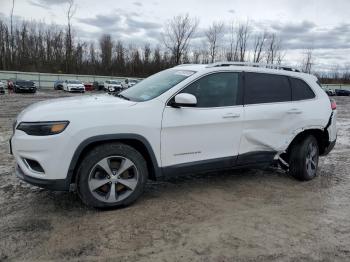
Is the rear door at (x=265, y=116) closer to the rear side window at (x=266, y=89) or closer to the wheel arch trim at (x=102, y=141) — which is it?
the rear side window at (x=266, y=89)

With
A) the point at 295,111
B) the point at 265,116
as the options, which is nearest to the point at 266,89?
the point at 265,116

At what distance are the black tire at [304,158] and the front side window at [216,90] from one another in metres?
1.52

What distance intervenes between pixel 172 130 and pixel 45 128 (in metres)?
1.48

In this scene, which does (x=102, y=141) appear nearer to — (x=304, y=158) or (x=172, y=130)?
(x=172, y=130)

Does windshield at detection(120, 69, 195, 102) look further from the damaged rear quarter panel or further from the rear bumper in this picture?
the rear bumper

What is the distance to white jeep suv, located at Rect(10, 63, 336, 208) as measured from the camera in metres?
3.86

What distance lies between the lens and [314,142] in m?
5.79

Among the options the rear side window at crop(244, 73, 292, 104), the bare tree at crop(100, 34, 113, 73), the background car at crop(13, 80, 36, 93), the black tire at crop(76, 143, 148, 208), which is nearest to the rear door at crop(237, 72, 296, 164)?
the rear side window at crop(244, 73, 292, 104)

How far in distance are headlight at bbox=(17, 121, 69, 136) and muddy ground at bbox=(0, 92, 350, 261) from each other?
3.22ft

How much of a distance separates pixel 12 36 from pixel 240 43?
46213mm

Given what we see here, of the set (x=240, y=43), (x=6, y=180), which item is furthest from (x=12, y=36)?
(x=6, y=180)

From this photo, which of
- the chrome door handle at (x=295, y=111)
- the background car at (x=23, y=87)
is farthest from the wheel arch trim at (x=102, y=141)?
the background car at (x=23, y=87)

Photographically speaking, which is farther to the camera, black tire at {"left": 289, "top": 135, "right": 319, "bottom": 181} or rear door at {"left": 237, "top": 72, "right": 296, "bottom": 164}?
black tire at {"left": 289, "top": 135, "right": 319, "bottom": 181}

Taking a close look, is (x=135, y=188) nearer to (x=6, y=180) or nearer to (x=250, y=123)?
(x=250, y=123)
